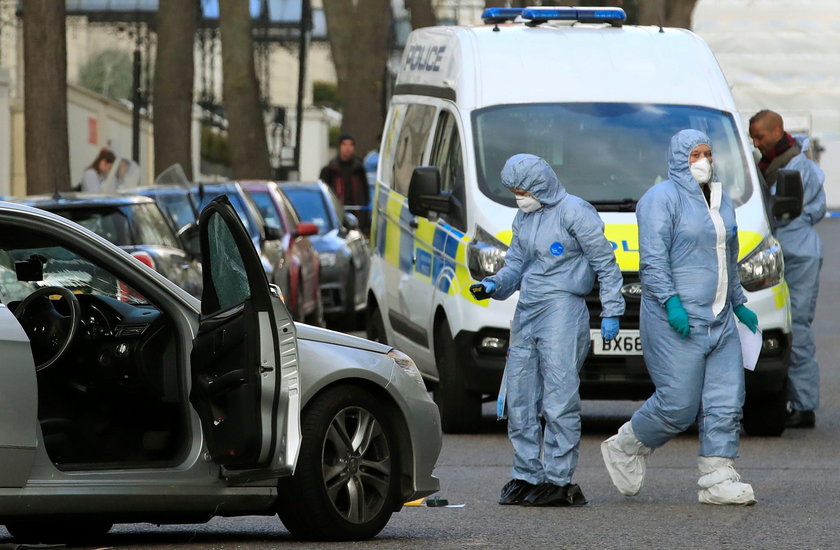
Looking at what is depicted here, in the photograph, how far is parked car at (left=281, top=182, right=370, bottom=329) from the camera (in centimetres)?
2216

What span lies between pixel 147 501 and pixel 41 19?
14.8 meters

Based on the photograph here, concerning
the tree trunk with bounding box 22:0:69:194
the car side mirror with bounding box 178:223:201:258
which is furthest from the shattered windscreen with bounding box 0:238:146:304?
the tree trunk with bounding box 22:0:69:194

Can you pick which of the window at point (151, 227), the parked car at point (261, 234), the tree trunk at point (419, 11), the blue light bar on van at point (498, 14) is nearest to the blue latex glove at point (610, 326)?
the blue light bar on van at point (498, 14)

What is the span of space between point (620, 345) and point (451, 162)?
183 centimetres

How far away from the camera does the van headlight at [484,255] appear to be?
12383 mm

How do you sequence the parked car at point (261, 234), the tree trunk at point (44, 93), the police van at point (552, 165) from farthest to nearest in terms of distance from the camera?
the tree trunk at point (44, 93) < the parked car at point (261, 234) < the police van at point (552, 165)

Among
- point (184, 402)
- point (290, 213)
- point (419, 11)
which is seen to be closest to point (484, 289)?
point (184, 402)

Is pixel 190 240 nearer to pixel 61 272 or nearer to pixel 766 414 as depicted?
pixel 766 414

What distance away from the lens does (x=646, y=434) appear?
9.94 metres

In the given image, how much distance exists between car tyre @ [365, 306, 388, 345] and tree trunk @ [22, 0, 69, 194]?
23.4 feet

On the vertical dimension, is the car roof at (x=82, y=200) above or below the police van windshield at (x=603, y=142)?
below

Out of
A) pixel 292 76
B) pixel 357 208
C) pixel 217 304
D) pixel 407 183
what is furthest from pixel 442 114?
pixel 292 76

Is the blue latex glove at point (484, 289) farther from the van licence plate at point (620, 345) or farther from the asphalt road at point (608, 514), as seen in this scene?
the van licence plate at point (620, 345)

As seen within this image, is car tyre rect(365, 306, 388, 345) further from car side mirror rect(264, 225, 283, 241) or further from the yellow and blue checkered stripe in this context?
car side mirror rect(264, 225, 283, 241)
